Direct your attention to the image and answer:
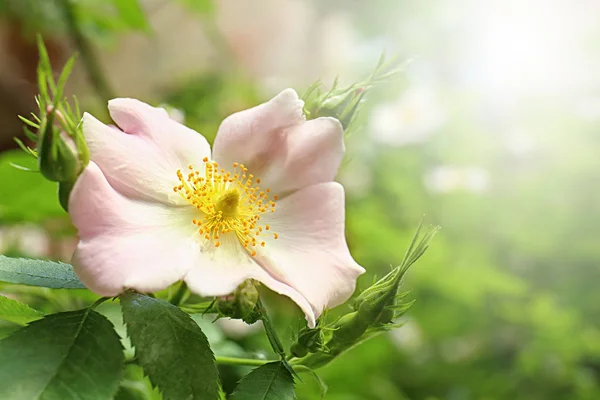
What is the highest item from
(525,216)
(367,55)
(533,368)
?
(367,55)

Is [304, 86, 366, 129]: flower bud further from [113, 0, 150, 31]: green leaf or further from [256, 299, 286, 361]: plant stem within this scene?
[113, 0, 150, 31]: green leaf

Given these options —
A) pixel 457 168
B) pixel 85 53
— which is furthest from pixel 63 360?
pixel 457 168

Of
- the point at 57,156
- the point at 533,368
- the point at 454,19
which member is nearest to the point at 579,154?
the point at 533,368

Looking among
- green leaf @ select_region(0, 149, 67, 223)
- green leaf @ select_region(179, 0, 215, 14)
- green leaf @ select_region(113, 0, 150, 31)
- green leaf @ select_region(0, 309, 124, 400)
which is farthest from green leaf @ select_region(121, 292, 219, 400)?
green leaf @ select_region(179, 0, 215, 14)

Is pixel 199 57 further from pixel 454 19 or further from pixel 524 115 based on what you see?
pixel 524 115

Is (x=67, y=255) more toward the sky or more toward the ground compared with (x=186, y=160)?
more toward the ground

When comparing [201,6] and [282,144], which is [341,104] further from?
[201,6]

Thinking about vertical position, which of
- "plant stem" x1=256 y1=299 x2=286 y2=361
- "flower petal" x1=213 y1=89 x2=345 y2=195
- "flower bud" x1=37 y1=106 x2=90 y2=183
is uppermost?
"flower bud" x1=37 y1=106 x2=90 y2=183
